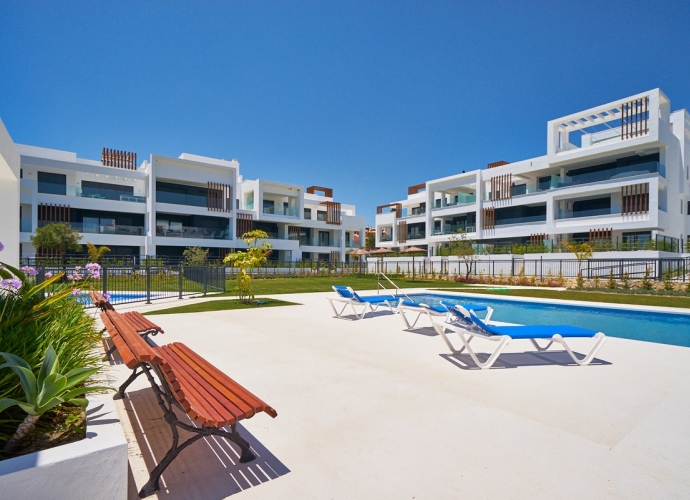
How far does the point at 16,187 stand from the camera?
7.95m

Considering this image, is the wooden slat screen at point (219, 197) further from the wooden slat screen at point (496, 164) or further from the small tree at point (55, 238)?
the wooden slat screen at point (496, 164)

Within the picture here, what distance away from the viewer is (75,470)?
194 centimetres

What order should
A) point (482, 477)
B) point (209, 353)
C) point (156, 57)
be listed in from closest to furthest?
1. point (482, 477)
2. point (209, 353)
3. point (156, 57)

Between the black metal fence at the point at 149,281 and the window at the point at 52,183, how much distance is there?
1913 centimetres

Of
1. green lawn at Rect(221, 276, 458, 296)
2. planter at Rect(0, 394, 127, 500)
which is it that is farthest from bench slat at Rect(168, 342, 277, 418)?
green lawn at Rect(221, 276, 458, 296)

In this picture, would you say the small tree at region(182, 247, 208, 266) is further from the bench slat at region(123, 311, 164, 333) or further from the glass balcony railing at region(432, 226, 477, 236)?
the glass balcony railing at region(432, 226, 477, 236)

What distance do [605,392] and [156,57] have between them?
17.0 meters

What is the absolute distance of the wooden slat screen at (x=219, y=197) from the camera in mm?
35781

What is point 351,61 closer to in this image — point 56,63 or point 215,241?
point 56,63

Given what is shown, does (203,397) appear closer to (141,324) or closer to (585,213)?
(141,324)

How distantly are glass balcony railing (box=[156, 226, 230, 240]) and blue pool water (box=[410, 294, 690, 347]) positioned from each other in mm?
26974

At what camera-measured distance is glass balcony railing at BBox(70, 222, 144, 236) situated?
95.4 feet

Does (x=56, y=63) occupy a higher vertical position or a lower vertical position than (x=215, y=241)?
higher

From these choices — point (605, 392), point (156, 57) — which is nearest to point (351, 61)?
point (156, 57)
